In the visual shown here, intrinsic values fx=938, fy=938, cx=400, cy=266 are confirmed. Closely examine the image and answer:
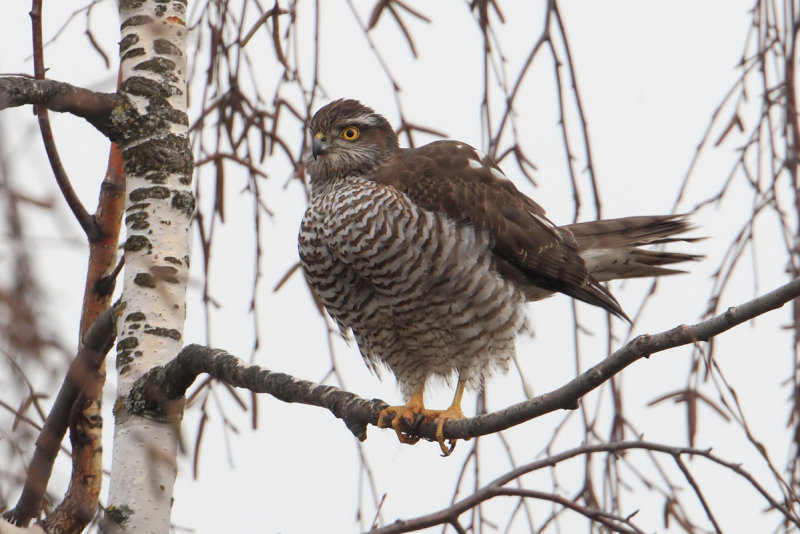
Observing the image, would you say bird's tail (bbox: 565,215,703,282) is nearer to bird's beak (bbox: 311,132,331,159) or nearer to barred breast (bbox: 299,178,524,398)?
barred breast (bbox: 299,178,524,398)

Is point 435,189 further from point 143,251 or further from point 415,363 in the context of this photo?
point 143,251

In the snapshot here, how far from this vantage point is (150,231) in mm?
2814

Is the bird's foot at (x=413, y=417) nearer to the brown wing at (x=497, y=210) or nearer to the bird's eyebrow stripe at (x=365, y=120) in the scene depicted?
the brown wing at (x=497, y=210)

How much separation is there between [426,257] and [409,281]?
0.37 feet

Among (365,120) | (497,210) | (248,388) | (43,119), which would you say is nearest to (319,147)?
(365,120)

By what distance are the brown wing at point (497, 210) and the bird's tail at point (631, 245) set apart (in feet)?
1.04

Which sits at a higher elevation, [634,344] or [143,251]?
[143,251]

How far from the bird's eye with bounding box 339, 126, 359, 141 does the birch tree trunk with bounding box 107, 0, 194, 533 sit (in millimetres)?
1260

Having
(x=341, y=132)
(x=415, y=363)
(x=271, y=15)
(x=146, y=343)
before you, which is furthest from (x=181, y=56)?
(x=415, y=363)

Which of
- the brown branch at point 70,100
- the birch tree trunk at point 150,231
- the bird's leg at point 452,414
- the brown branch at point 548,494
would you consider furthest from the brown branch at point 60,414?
the bird's leg at point 452,414

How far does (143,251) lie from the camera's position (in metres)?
2.79

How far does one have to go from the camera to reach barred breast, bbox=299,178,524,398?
3.56m

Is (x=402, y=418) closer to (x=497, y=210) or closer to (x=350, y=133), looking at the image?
(x=497, y=210)

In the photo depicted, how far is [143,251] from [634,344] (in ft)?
5.16
